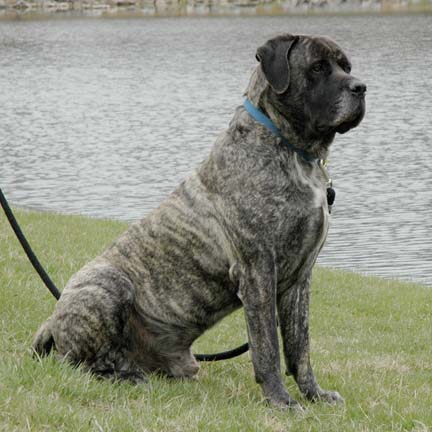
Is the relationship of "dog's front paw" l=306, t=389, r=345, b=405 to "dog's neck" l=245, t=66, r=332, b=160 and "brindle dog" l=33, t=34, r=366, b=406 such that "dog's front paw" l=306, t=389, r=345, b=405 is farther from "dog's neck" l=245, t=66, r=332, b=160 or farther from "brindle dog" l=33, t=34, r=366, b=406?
"dog's neck" l=245, t=66, r=332, b=160

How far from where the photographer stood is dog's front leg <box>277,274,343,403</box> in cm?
623

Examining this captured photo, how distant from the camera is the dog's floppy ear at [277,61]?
5852 mm

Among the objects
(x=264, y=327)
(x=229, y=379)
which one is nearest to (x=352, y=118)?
(x=264, y=327)

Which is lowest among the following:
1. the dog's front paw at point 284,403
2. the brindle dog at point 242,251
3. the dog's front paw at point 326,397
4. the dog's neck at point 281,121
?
the dog's front paw at point 326,397

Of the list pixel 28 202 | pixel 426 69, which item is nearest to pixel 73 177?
pixel 28 202

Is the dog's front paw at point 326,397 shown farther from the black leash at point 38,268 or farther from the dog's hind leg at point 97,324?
the dog's hind leg at point 97,324

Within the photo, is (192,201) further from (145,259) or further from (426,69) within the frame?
(426,69)

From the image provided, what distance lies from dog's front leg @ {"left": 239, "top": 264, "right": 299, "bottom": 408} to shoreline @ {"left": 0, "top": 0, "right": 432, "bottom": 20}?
4135 inches

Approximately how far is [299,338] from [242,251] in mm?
835

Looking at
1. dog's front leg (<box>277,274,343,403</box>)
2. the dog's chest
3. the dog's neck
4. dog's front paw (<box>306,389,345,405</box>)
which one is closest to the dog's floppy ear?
the dog's neck

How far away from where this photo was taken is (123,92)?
49438 millimetres

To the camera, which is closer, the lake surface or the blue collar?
the blue collar

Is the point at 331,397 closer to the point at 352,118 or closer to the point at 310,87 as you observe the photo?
the point at 352,118

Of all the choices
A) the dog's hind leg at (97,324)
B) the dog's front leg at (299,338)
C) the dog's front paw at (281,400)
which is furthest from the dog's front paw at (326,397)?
the dog's hind leg at (97,324)
